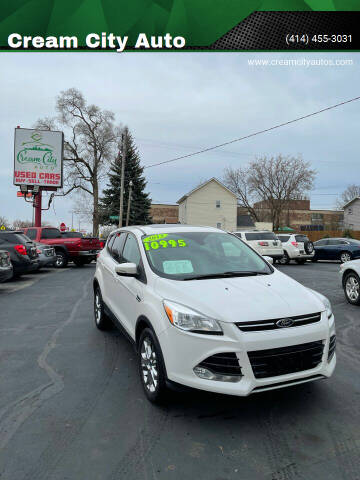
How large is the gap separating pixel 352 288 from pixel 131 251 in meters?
5.60

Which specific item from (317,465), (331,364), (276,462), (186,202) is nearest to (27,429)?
(276,462)

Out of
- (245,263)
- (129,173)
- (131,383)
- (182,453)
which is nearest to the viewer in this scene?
(182,453)

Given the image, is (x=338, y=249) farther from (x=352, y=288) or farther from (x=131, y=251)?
(x=131, y=251)

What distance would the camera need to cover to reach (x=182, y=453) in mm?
2539

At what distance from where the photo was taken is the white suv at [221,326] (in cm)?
277

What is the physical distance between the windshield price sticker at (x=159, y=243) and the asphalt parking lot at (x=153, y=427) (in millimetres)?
1453

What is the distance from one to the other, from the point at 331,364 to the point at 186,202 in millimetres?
50760

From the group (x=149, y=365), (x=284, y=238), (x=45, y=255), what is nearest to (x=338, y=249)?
(x=284, y=238)

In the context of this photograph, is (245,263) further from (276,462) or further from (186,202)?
(186,202)

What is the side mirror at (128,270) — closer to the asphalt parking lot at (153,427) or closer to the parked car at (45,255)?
the asphalt parking lot at (153,427)

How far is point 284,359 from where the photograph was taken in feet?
9.29

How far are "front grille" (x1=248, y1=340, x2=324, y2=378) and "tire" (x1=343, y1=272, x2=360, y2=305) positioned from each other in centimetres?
534

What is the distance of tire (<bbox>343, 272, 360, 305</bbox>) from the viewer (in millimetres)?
7645

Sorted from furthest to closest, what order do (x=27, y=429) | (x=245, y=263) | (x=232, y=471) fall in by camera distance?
(x=245, y=263) < (x=27, y=429) < (x=232, y=471)
